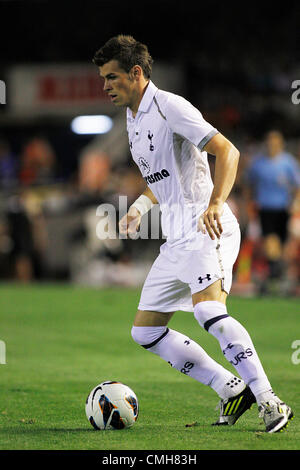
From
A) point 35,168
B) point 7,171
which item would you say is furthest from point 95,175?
point 7,171

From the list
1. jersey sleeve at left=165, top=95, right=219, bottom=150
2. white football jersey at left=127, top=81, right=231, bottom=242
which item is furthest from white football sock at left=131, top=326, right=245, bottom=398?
jersey sleeve at left=165, top=95, right=219, bottom=150

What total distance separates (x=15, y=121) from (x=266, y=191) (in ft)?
37.1

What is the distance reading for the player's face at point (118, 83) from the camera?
528cm

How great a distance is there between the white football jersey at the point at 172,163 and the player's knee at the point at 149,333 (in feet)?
1.85

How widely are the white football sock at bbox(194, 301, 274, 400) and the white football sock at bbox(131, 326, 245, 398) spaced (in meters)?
0.44

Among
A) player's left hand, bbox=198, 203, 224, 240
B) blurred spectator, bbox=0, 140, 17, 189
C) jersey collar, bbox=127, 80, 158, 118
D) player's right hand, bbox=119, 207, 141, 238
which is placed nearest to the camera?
player's left hand, bbox=198, 203, 224, 240

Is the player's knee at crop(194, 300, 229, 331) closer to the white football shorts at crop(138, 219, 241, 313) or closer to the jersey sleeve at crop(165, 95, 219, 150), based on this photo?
the white football shorts at crop(138, 219, 241, 313)

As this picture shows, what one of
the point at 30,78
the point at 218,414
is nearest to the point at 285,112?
the point at 30,78

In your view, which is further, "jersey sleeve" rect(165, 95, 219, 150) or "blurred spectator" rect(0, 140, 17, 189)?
"blurred spectator" rect(0, 140, 17, 189)

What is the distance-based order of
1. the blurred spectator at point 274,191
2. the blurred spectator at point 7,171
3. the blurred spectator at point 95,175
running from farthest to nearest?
1. the blurred spectator at point 7,171
2. the blurred spectator at point 95,175
3. the blurred spectator at point 274,191

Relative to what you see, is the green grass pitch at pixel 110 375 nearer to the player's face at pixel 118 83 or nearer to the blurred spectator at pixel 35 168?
the player's face at pixel 118 83

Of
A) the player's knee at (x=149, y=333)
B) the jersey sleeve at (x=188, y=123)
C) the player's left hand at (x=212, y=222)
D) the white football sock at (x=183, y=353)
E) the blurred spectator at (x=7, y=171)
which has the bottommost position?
the white football sock at (x=183, y=353)

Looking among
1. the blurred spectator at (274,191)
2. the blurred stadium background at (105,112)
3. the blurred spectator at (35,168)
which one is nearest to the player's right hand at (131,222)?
the blurred spectator at (274,191)

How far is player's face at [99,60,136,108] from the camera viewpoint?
5277 mm
